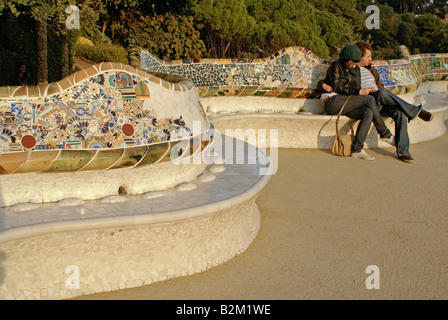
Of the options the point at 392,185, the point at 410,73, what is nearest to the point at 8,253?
the point at 392,185

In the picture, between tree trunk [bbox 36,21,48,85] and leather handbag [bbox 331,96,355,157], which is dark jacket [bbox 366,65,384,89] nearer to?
leather handbag [bbox 331,96,355,157]

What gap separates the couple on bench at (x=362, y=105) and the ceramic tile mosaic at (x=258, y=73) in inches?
29.1

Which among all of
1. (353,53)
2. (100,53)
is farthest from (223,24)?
(353,53)

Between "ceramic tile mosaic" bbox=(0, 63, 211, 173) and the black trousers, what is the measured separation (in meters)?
3.31

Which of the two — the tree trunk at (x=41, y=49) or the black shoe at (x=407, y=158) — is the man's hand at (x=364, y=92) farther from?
the tree trunk at (x=41, y=49)

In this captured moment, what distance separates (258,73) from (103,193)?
14.5 ft

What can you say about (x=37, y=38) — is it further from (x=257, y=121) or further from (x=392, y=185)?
(x=392, y=185)

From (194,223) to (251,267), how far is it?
1.78ft

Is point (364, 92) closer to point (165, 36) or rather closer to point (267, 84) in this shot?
point (267, 84)

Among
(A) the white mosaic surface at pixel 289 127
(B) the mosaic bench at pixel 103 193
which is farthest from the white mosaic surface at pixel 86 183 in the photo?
(A) the white mosaic surface at pixel 289 127

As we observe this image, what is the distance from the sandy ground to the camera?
3320 millimetres

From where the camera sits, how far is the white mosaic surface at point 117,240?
2.95 m

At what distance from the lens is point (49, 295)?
9.94 feet

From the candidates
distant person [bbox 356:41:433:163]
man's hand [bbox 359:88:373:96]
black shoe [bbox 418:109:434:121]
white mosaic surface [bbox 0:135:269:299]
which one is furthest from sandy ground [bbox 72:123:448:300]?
man's hand [bbox 359:88:373:96]
